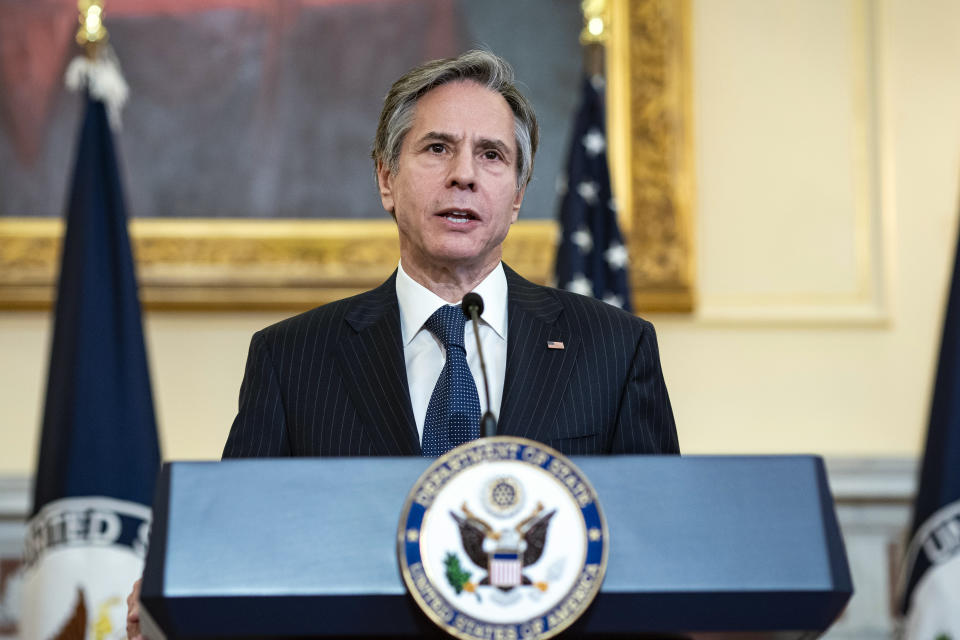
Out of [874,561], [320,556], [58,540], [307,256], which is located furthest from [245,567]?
[874,561]

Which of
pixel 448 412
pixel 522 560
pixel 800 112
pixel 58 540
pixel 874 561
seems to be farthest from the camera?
pixel 800 112

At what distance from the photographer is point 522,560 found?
1376 millimetres

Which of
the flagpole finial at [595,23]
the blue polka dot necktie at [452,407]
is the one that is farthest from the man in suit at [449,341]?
the flagpole finial at [595,23]

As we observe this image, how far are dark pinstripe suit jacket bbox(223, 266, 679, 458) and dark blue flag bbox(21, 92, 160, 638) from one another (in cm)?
201

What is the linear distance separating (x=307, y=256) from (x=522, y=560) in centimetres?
353

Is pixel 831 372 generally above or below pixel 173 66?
below

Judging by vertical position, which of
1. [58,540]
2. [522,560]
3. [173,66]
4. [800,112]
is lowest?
[58,540]

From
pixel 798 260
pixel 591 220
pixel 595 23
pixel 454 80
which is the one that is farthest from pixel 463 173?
pixel 798 260

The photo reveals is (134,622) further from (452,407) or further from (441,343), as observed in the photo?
(441,343)

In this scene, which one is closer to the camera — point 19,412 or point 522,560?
point 522,560

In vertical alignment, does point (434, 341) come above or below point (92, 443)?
above

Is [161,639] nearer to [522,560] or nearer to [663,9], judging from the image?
[522,560]

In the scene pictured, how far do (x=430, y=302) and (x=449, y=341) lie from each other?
24 cm

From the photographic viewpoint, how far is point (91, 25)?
4348mm
